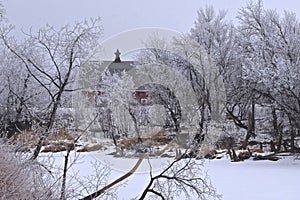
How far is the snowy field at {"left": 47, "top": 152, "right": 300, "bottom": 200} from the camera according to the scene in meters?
5.47

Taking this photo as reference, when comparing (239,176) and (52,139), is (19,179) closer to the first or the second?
(52,139)

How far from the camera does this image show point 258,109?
10.3 meters

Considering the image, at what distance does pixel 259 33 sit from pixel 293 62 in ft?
4.81

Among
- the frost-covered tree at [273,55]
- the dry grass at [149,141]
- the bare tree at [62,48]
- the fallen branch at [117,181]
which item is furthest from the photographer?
the frost-covered tree at [273,55]

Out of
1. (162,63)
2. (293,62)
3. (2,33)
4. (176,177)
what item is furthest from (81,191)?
(293,62)

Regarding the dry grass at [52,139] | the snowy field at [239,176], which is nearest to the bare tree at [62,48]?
the dry grass at [52,139]

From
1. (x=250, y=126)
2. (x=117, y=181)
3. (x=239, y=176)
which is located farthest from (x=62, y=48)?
(x=250, y=126)

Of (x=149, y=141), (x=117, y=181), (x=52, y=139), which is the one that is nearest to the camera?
(x=117, y=181)

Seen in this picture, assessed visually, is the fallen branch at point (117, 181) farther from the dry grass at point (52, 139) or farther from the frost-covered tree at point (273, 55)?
the frost-covered tree at point (273, 55)

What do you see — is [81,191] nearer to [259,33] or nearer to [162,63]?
[162,63]

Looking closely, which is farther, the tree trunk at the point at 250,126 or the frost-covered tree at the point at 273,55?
the tree trunk at the point at 250,126

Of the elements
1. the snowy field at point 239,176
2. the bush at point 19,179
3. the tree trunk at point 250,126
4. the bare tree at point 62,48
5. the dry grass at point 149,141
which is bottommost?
the snowy field at point 239,176

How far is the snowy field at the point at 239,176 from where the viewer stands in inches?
215

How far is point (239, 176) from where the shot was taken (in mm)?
7410
